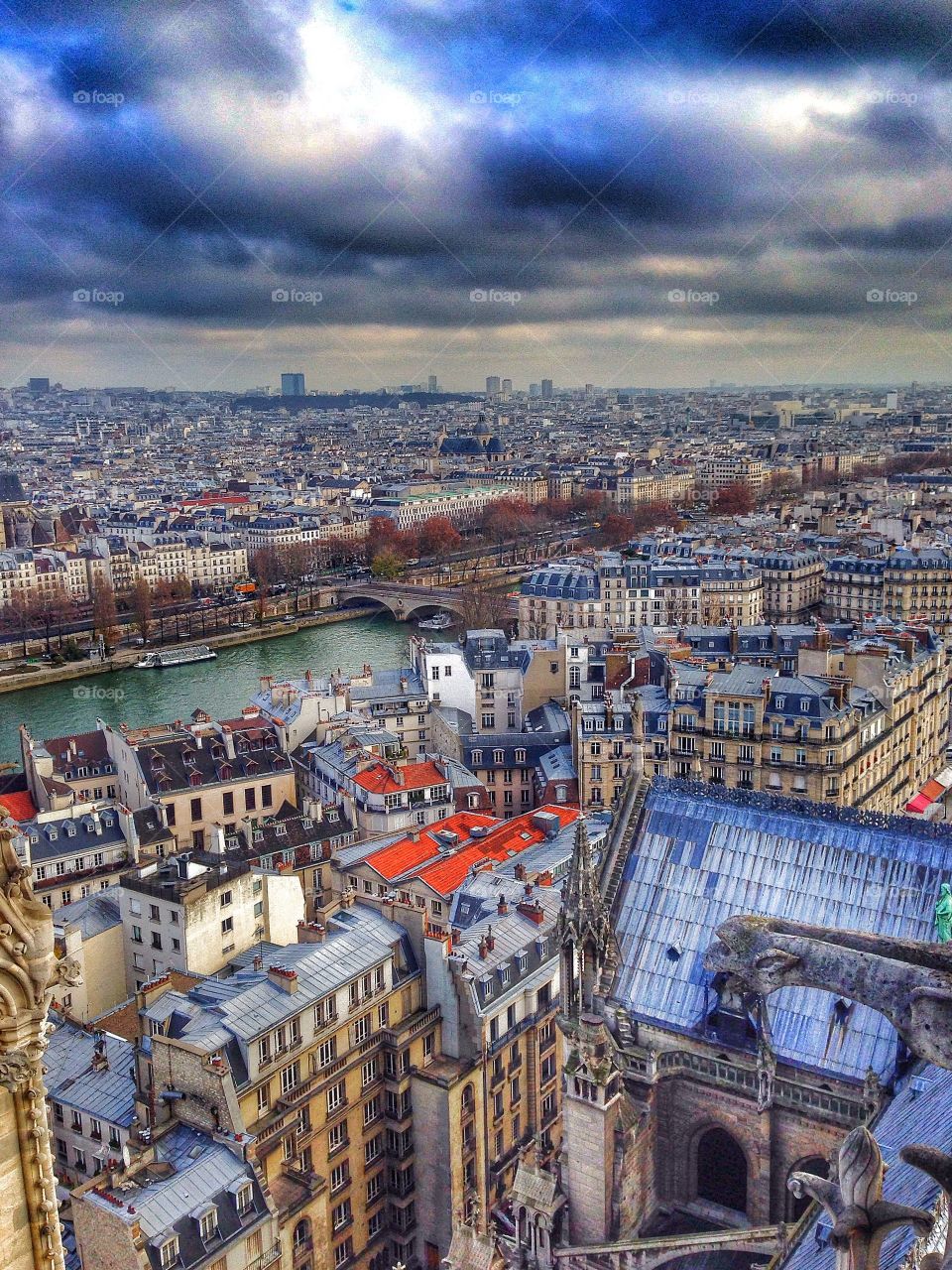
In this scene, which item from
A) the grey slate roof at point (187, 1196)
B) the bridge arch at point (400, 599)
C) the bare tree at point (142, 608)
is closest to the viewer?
the grey slate roof at point (187, 1196)

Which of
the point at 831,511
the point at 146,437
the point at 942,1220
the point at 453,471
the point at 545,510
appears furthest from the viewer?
the point at 146,437

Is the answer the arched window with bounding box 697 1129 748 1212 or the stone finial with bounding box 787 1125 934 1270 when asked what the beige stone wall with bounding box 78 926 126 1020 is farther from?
the stone finial with bounding box 787 1125 934 1270

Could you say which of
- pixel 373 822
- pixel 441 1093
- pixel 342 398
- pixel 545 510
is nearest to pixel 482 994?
pixel 441 1093

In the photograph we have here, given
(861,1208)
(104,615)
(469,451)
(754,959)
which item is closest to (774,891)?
(861,1208)

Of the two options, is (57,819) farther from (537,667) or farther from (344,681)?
(537,667)

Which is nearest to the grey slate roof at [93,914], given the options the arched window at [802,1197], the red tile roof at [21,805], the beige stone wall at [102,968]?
the beige stone wall at [102,968]

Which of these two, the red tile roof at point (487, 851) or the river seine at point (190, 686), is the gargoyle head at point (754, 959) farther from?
the river seine at point (190, 686)

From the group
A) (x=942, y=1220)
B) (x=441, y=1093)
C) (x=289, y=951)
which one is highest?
(x=942, y=1220)
